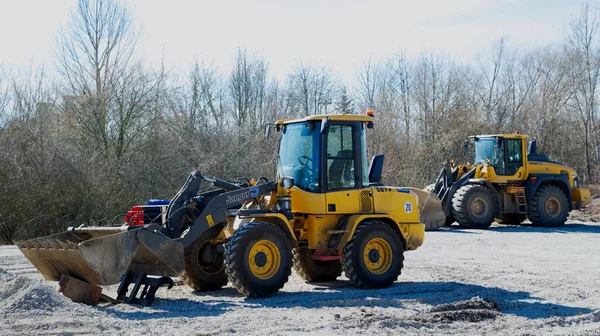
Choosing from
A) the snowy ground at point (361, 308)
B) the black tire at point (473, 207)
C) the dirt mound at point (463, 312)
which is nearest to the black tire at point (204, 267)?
the snowy ground at point (361, 308)

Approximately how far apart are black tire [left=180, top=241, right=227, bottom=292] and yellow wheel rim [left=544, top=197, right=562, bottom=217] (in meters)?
13.9

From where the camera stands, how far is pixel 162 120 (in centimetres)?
2570

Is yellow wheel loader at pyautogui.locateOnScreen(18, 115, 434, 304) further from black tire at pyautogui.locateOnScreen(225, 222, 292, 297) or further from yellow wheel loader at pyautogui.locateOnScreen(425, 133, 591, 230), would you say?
yellow wheel loader at pyautogui.locateOnScreen(425, 133, 591, 230)

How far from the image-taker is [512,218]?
74.3 feet

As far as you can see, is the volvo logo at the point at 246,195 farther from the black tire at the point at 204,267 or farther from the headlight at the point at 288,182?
the black tire at the point at 204,267

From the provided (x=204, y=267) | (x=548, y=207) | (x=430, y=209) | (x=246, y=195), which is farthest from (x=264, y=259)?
(x=548, y=207)

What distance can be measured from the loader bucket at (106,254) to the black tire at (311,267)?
239cm

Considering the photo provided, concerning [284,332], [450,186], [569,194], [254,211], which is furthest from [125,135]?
[284,332]

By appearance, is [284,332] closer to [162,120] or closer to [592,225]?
[592,225]

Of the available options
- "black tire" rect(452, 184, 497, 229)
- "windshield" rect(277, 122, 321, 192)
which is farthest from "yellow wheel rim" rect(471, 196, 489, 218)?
"windshield" rect(277, 122, 321, 192)

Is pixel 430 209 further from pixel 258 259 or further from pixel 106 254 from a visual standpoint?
pixel 106 254

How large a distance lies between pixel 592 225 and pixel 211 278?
1582 cm

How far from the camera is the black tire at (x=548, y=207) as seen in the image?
2120cm

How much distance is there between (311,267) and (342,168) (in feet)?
5.82
